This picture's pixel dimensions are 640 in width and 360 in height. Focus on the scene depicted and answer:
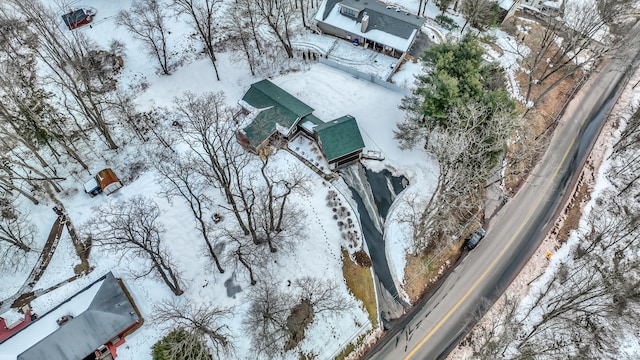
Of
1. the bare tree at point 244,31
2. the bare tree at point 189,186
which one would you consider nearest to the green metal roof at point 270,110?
the bare tree at point 244,31

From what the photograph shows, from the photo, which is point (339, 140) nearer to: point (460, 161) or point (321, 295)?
point (460, 161)

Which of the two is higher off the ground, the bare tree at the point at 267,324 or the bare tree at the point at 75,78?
the bare tree at the point at 75,78

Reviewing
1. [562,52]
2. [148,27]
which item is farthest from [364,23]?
[562,52]

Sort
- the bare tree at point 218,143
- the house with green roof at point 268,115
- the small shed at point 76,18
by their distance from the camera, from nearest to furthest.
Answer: the bare tree at point 218,143, the house with green roof at point 268,115, the small shed at point 76,18

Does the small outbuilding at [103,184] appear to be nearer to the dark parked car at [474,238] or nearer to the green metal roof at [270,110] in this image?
the green metal roof at [270,110]

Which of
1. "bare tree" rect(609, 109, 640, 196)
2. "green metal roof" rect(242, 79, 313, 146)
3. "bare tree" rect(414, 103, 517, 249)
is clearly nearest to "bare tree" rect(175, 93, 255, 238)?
"green metal roof" rect(242, 79, 313, 146)

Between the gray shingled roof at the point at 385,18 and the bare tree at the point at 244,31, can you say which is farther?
the gray shingled roof at the point at 385,18

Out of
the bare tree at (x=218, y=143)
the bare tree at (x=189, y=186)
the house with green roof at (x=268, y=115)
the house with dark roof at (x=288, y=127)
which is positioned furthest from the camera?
the house with green roof at (x=268, y=115)

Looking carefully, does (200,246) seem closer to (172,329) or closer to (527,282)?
(172,329)
